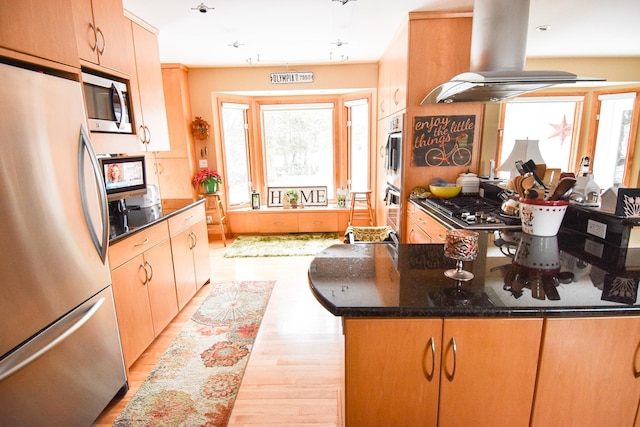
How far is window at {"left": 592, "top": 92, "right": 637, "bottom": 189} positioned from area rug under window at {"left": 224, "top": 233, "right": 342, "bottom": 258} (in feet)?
9.67

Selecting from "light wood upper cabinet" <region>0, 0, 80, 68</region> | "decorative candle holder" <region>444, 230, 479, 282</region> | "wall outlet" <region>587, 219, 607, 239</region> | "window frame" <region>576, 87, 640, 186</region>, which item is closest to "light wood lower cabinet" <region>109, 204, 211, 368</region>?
"light wood upper cabinet" <region>0, 0, 80, 68</region>

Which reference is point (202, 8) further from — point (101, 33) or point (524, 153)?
point (524, 153)

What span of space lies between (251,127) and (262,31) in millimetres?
2056

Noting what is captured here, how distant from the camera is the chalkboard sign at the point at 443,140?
10.0 ft

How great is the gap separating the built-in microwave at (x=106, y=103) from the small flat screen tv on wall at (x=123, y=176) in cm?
24

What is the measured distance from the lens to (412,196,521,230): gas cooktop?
1.96 m

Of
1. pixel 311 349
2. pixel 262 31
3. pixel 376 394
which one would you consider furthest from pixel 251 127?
pixel 376 394

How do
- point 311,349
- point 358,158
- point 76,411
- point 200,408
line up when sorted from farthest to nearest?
point 358,158
point 311,349
point 200,408
point 76,411

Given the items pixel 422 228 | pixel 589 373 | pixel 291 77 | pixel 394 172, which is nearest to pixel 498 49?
pixel 422 228

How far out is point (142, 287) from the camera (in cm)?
207

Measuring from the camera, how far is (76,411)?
4.79 feet

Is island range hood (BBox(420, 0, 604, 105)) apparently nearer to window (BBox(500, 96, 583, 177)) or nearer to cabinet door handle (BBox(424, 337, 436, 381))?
window (BBox(500, 96, 583, 177))

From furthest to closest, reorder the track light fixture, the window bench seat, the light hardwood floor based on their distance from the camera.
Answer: the window bench seat < the track light fixture < the light hardwood floor

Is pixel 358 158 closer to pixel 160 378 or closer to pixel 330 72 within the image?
pixel 330 72
